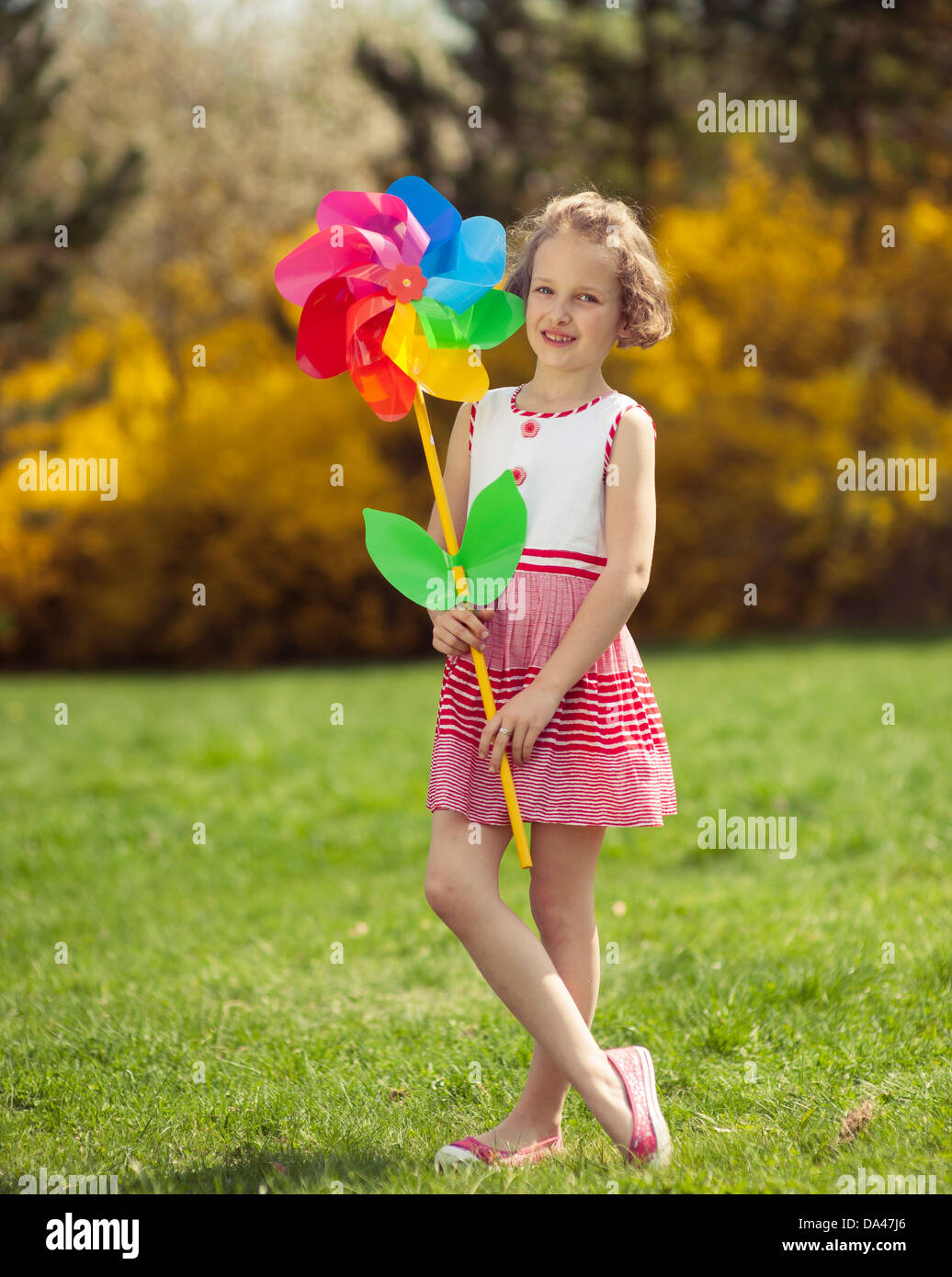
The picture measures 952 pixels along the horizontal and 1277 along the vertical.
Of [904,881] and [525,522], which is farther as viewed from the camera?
[904,881]

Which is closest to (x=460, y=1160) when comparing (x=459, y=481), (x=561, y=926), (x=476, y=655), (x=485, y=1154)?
(x=485, y=1154)

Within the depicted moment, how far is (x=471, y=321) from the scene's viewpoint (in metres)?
2.59

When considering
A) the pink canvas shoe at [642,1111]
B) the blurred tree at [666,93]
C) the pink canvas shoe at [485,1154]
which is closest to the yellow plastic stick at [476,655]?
the pink canvas shoe at [642,1111]

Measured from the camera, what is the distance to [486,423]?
2617 mm

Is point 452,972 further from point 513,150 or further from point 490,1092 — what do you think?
point 513,150

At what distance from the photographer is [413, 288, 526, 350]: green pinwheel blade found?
2.57 m

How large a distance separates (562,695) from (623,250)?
92 centimetres

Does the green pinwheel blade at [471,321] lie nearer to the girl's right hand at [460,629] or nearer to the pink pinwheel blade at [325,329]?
the pink pinwheel blade at [325,329]

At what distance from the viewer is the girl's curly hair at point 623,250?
2.51 meters

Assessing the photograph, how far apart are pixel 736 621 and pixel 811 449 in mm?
2531

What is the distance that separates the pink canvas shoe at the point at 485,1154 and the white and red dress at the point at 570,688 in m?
0.64

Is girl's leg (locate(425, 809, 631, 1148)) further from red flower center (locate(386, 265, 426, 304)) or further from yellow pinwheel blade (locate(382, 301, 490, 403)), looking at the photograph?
red flower center (locate(386, 265, 426, 304))

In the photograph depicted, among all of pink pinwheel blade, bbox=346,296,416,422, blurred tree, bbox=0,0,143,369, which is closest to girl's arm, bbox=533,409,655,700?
pink pinwheel blade, bbox=346,296,416,422
